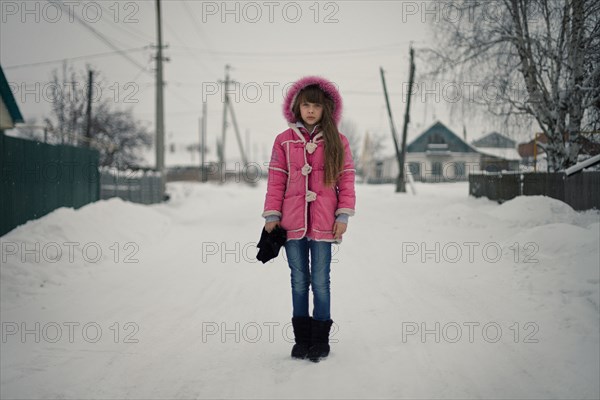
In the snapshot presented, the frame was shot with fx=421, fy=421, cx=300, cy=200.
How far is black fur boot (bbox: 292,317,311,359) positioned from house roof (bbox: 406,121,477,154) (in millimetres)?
43273

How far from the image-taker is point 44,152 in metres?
8.75

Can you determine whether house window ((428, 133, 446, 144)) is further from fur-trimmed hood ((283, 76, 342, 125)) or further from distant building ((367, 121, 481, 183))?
fur-trimmed hood ((283, 76, 342, 125))

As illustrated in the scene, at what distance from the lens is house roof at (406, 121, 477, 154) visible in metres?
44.7

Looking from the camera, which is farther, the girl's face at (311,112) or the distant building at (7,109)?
the distant building at (7,109)

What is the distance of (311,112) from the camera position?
3182mm

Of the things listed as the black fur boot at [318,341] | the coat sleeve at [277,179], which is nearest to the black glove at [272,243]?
the coat sleeve at [277,179]

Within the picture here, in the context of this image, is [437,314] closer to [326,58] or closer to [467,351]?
[467,351]

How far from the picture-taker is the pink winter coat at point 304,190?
3086 mm

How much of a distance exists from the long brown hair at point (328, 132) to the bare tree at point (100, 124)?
721 inches

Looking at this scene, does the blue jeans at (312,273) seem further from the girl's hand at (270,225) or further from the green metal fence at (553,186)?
the green metal fence at (553,186)

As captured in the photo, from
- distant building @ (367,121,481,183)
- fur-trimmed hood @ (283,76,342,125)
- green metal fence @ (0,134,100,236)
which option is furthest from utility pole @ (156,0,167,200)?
distant building @ (367,121,481,183)

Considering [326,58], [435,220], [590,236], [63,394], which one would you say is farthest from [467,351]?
[326,58]

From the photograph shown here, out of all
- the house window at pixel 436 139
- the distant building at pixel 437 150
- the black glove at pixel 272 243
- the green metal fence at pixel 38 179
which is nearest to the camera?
the black glove at pixel 272 243

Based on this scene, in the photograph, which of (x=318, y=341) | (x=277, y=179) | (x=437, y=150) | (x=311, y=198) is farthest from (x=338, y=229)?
(x=437, y=150)
